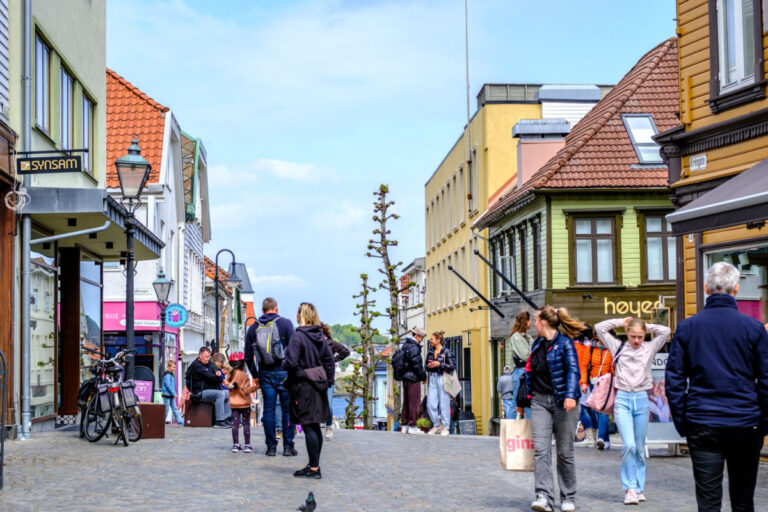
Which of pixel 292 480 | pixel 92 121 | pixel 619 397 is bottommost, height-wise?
pixel 292 480

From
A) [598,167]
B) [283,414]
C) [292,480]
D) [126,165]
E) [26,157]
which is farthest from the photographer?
[598,167]

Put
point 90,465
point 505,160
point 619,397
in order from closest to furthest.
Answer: point 619,397
point 90,465
point 505,160

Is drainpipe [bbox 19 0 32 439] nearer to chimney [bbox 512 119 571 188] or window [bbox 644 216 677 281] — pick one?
window [bbox 644 216 677 281]

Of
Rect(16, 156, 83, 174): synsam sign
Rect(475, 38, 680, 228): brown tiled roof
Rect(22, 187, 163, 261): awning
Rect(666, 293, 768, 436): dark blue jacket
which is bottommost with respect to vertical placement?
Rect(666, 293, 768, 436): dark blue jacket

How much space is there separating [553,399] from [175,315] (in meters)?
23.7

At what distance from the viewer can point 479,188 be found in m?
43.2

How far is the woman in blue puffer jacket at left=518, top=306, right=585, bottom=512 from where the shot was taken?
32.1ft

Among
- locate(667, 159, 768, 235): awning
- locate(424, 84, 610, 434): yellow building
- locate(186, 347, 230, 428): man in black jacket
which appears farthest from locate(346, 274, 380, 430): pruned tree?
locate(667, 159, 768, 235): awning

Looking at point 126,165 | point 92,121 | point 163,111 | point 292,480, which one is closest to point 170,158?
point 163,111

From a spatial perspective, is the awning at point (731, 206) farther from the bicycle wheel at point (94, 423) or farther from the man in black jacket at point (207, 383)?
the man in black jacket at point (207, 383)

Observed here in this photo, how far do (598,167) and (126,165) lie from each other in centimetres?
1799

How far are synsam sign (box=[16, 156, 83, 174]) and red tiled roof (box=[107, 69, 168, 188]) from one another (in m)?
21.3

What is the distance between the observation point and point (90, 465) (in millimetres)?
13195

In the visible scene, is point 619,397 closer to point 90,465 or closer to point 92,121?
point 90,465
